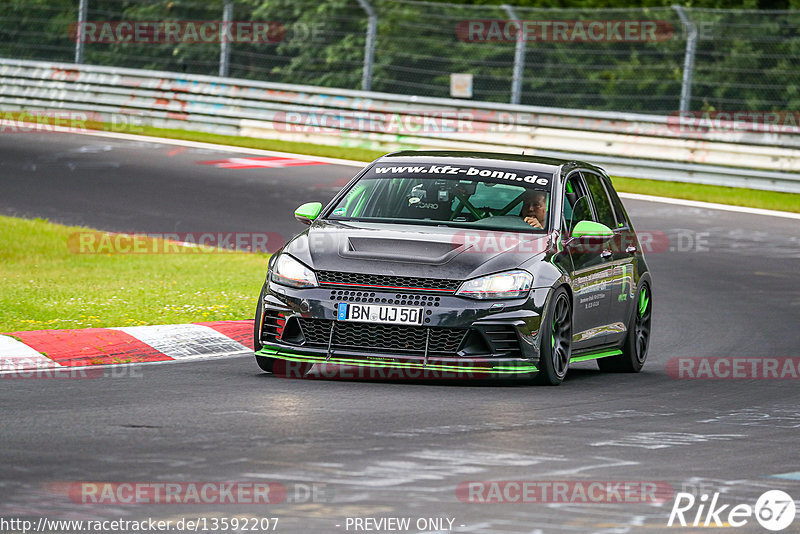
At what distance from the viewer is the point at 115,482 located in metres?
6.46

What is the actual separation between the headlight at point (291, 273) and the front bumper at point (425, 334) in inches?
2.0

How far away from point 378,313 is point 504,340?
792 millimetres

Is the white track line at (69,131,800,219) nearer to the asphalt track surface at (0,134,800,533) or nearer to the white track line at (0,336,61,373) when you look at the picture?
the asphalt track surface at (0,134,800,533)

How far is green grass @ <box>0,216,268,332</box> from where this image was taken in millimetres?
12078

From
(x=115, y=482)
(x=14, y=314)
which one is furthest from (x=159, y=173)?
(x=115, y=482)

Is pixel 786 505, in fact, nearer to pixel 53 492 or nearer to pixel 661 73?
pixel 53 492

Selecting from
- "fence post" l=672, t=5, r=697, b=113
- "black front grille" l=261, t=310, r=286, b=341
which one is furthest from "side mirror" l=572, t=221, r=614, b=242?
"fence post" l=672, t=5, r=697, b=113

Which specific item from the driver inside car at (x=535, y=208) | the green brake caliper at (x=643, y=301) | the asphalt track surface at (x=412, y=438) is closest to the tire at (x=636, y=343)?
the green brake caliper at (x=643, y=301)

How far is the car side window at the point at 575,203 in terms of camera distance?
431 inches

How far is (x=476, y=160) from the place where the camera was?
11.2 metres

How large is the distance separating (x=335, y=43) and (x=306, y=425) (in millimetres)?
20459

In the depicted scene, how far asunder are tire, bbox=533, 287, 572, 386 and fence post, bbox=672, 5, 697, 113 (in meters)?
14.4

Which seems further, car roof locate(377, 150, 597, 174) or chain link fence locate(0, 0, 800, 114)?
chain link fence locate(0, 0, 800, 114)

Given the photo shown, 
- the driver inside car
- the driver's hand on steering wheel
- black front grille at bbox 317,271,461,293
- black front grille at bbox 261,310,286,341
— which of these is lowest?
black front grille at bbox 261,310,286,341
